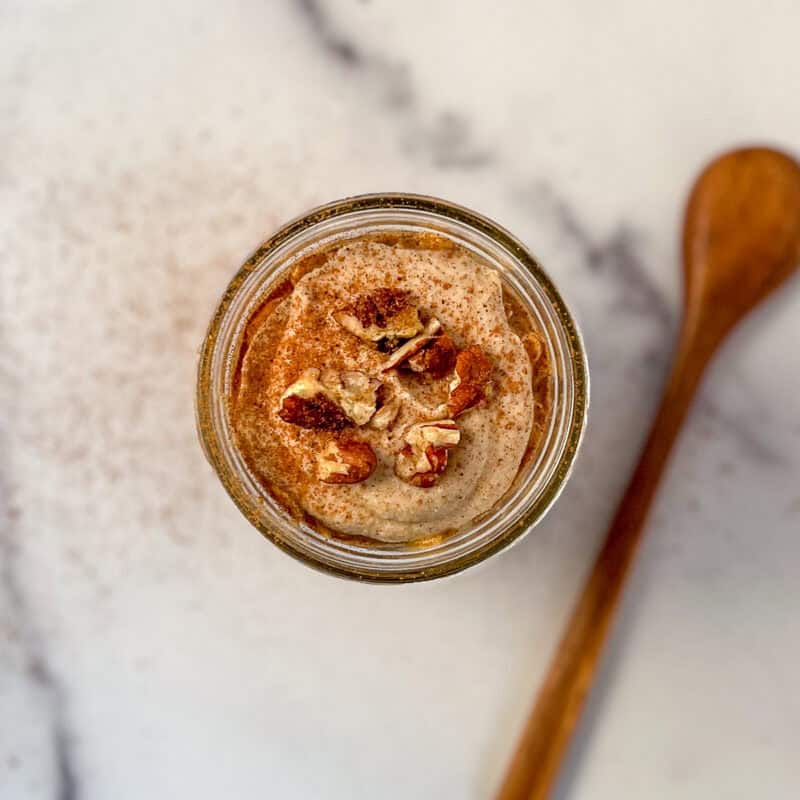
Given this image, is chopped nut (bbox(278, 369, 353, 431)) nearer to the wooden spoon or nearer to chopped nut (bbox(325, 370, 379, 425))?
chopped nut (bbox(325, 370, 379, 425))

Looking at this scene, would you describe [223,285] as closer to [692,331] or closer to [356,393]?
[356,393]

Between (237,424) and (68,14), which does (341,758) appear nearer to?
(237,424)

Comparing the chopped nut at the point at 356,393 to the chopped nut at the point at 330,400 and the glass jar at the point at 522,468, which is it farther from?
the glass jar at the point at 522,468

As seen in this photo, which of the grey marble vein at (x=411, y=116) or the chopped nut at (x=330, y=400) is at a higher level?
the grey marble vein at (x=411, y=116)


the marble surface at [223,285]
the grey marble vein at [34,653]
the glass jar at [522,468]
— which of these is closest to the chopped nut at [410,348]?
the glass jar at [522,468]

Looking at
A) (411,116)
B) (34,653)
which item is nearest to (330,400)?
(411,116)

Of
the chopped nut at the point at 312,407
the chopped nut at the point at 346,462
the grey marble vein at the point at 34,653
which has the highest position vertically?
the chopped nut at the point at 312,407

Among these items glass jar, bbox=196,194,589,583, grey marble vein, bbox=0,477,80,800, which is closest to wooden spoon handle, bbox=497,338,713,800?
glass jar, bbox=196,194,589,583
